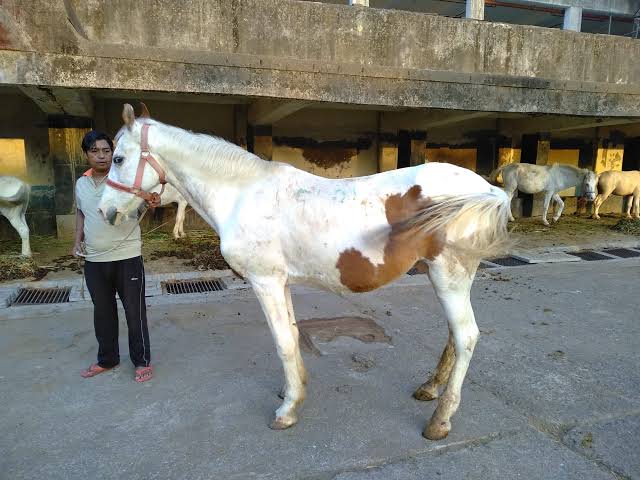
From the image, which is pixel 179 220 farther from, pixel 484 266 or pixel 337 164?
pixel 484 266

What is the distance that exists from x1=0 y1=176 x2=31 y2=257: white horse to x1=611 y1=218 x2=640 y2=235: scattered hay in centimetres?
1028

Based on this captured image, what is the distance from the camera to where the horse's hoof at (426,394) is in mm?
2691

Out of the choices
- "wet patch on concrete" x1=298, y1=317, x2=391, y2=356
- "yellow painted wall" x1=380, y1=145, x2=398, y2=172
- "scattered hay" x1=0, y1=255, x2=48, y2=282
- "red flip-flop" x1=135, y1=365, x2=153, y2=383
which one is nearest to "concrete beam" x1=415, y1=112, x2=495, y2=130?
"yellow painted wall" x1=380, y1=145, x2=398, y2=172

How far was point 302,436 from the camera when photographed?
2.34m

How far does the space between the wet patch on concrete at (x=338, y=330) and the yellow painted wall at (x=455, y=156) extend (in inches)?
265

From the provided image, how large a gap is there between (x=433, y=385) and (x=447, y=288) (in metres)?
0.76

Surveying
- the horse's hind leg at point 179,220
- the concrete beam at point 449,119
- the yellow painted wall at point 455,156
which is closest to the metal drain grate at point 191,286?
the horse's hind leg at point 179,220

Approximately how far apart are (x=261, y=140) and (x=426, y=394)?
21.6ft

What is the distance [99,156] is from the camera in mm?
2785

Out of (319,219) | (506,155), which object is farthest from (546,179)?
(319,219)

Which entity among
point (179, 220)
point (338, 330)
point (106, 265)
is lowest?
point (338, 330)

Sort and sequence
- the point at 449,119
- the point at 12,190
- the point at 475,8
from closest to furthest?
the point at 12,190
the point at 449,119
the point at 475,8

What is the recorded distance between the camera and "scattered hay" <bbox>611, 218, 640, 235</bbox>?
8.45 m

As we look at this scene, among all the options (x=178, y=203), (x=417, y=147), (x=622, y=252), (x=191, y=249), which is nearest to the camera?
(x=191, y=249)
